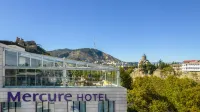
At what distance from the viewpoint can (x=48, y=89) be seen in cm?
2905

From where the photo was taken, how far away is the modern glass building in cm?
2889

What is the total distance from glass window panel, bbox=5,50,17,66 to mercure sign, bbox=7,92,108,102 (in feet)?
11.6

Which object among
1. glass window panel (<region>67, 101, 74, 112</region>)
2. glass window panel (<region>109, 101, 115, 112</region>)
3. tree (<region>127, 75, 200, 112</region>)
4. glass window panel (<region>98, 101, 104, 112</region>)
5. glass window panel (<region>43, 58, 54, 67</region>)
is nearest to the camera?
glass window panel (<region>67, 101, 74, 112</region>)

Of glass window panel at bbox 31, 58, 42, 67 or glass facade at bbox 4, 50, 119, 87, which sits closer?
glass facade at bbox 4, 50, 119, 87

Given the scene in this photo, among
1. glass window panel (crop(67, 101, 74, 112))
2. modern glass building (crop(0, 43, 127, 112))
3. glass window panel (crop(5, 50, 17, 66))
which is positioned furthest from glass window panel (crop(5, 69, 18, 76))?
glass window panel (crop(67, 101, 74, 112))

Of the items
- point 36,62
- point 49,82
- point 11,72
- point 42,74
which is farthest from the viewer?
point 36,62

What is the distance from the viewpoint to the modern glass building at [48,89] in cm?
2889

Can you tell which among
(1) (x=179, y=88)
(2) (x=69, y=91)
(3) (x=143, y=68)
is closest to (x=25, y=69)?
(2) (x=69, y=91)

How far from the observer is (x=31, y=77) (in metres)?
29.9

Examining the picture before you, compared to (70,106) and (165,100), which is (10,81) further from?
(165,100)

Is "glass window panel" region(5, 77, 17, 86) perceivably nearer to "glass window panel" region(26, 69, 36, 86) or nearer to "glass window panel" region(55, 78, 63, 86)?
"glass window panel" region(26, 69, 36, 86)

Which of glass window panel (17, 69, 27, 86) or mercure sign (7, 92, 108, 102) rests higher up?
glass window panel (17, 69, 27, 86)

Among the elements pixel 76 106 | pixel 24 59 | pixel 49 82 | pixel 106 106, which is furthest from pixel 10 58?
pixel 106 106

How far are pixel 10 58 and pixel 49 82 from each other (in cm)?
514
